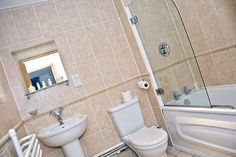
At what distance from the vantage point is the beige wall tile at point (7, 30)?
2.18m

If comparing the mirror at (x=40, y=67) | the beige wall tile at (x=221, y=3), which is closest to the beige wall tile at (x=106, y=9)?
the mirror at (x=40, y=67)

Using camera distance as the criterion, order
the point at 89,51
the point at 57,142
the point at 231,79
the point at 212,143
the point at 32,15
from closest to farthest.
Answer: the point at 212,143, the point at 57,142, the point at 231,79, the point at 32,15, the point at 89,51

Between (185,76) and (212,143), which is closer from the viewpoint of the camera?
(212,143)

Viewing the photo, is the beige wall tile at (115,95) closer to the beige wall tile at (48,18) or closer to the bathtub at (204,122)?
the bathtub at (204,122)

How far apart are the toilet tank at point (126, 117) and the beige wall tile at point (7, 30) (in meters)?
1.35

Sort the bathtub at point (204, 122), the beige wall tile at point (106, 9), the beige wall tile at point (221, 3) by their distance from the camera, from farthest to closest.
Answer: the beige wall tile at point (106, 9) < the beige wall tile at point (221, 3) < the bathtub at point (204, 122)

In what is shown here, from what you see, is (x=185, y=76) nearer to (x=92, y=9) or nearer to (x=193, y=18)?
(x=193, y=18)

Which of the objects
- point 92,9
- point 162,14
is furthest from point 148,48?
point 92,9

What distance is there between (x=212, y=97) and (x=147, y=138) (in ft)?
2.47

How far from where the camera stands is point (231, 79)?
2.10 meters

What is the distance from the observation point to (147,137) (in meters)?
2.03

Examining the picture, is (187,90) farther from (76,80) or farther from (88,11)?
(88,11)

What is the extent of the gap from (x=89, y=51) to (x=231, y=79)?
162 centimetres

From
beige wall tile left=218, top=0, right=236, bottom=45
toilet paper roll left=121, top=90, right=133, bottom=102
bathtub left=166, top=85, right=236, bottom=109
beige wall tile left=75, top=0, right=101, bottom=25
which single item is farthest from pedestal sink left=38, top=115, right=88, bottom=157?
beige wall tile left=218, top=0, right=236, bottom=45
